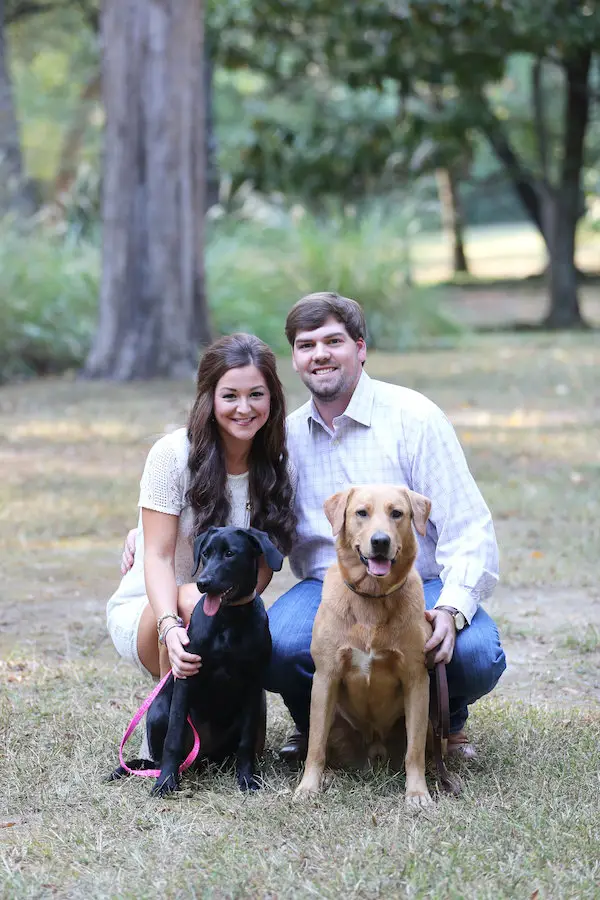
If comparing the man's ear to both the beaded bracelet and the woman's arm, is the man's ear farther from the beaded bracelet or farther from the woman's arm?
the beaded bracelet

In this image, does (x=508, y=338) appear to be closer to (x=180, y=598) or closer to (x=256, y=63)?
(x=256, y=63)

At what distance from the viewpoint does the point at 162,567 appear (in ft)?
13.3

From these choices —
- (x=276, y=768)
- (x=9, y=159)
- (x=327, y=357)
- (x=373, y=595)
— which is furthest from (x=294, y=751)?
(x=9, y=159)

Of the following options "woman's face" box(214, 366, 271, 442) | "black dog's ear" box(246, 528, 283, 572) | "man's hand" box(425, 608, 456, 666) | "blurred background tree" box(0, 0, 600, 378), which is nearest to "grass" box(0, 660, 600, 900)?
"man's hand" box(425, 608, 456, 666)

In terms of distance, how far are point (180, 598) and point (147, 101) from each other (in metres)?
10.3

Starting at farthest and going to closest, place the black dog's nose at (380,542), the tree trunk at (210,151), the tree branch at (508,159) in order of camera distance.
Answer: the tree trunk at (210,151) → the tree branch at (508,159) → the black dog's nose at (380,542)

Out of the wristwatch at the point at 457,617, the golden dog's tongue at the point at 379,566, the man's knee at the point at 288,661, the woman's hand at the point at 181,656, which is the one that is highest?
the golden dog's tongue at the point at 379,566

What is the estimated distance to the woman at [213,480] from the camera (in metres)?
4.08

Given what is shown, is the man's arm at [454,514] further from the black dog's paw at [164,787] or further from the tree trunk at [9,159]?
the tree trunk at [9,159]

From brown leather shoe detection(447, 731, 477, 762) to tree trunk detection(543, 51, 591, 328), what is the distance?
57.2 feet

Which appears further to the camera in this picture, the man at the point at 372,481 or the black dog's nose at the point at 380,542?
the man at the point at 372,481

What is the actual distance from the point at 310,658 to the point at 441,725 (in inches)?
17.7

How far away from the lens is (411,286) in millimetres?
18734

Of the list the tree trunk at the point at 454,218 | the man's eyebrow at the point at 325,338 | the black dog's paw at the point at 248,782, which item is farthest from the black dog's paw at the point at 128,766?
the tree trunk at the point at 454,218
